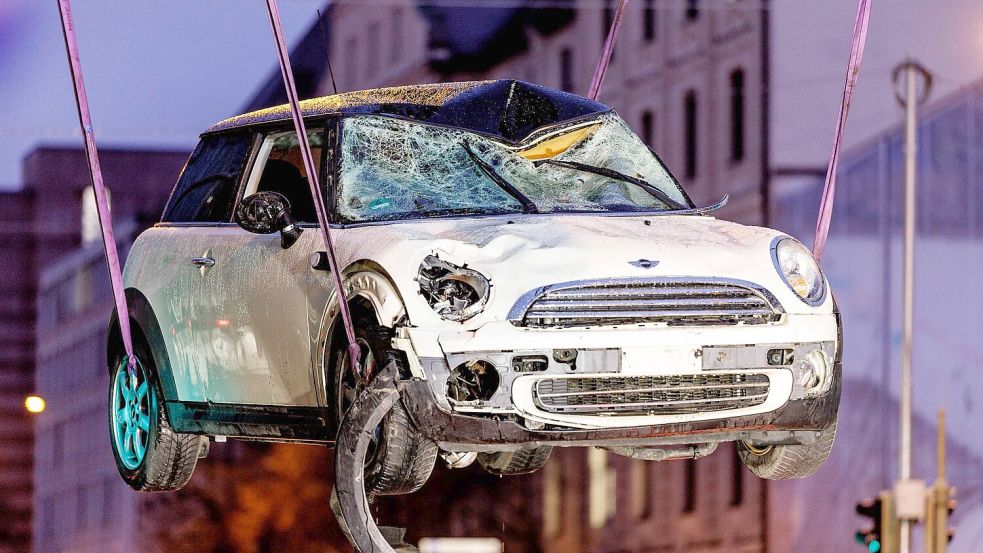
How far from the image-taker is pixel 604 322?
7305 millimetres

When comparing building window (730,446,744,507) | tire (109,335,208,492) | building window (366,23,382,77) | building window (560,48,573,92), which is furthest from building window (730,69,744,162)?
tire (109,335,208,492)

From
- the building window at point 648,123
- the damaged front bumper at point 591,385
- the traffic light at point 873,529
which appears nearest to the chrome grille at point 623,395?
the damaged front bumper at point 591,385

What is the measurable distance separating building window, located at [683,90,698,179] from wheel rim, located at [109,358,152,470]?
31.2 m

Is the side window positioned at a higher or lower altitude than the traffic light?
higher

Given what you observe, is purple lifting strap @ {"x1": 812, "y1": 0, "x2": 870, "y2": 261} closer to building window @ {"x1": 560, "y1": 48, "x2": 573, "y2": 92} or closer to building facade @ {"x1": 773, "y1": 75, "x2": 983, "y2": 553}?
building facade @ {"x1": 773, "y1": 75, "x2": 983, "y2": 553}

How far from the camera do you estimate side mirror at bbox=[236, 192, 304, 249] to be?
8000mm

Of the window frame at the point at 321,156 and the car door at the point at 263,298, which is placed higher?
the window frame at the point at 321,156

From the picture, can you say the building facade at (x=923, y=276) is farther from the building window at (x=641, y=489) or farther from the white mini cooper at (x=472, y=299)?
the white mini cooper at (x=472, y=299)

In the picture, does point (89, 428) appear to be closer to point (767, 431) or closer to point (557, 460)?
point (557, 460)

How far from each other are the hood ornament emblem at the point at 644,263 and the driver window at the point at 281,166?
1.74 meters

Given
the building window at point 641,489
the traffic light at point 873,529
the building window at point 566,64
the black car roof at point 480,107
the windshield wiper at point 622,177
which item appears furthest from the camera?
the building window at point 641,489

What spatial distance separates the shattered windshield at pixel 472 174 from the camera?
26.8ft

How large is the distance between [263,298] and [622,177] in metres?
1.51

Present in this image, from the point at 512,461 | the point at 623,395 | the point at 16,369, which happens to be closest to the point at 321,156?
the point at 623,395
